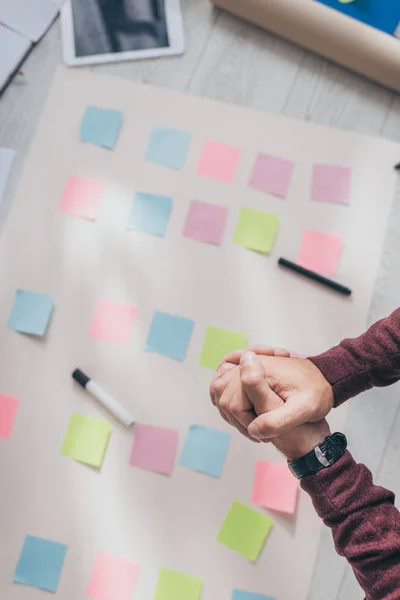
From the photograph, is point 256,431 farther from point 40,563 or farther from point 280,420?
point 40,563

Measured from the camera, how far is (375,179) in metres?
1.12

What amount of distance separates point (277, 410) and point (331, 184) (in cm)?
57

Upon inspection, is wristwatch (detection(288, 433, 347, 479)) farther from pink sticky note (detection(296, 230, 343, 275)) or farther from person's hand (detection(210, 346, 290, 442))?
pink sticky note (detection(296, 230, 343, 275))

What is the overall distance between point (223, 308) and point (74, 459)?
0.34 meters

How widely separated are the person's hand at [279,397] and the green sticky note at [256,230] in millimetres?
348

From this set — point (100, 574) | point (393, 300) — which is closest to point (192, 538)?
point (100, 574)

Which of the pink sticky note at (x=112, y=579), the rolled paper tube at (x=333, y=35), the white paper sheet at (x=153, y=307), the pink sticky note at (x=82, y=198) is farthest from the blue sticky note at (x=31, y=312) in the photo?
the rolled paper tube at (x=333, y=35)

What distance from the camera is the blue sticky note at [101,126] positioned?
1133mm

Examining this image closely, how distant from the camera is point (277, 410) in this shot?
2.18ft

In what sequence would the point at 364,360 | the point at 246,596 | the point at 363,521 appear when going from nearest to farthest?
the point at 363,521 < the point at 364,360 < the point at 246,596

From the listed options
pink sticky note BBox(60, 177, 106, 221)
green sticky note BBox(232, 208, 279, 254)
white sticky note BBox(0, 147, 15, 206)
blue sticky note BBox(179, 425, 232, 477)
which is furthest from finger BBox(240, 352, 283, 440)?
white sticky note BBox(0, 147, 15, 206)

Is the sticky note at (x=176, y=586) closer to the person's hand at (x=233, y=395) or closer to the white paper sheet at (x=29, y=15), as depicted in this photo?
the person's hand at (x=233, y=395)

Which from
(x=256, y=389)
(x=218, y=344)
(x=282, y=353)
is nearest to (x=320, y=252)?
(x=218, y=344)

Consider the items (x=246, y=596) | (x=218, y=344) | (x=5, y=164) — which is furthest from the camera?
(x=5, y=164)
